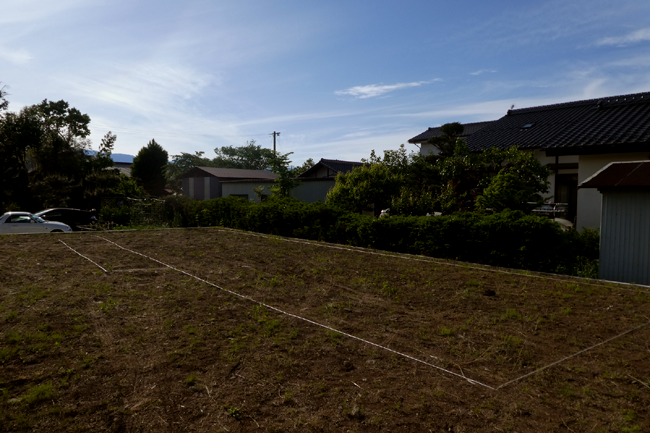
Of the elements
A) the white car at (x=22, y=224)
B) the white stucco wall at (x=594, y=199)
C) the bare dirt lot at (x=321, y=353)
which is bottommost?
the bare dirt lot at (x=321, y=353)

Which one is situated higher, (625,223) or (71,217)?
(625,223)

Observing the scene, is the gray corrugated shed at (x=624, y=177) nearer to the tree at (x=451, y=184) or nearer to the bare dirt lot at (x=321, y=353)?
the bare dirt lot at (x=321, y=353)

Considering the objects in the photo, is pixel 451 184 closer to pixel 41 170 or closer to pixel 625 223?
pixel 625 223

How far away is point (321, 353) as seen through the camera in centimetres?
482

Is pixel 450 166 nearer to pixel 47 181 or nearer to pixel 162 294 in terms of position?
pixel 162 294

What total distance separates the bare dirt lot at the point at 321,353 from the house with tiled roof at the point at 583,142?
6378 mm

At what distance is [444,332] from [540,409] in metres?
1.89

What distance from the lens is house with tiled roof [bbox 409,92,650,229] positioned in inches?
494

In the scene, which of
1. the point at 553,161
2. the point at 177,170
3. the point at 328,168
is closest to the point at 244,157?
the point at 177,170

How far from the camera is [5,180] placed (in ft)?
85.7

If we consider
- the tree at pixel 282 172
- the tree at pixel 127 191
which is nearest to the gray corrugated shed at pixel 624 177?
the tree at pixel 282 172

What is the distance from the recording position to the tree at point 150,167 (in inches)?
1688

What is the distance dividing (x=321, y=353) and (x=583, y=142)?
1215 centimetres

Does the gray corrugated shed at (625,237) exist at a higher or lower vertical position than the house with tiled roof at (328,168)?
lower
